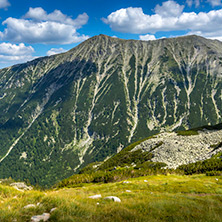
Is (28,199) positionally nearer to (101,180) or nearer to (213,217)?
(213,217)

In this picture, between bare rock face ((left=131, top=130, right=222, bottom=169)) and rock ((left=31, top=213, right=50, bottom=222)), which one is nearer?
rock ((left=31, top=213, right=50, bottom=222))

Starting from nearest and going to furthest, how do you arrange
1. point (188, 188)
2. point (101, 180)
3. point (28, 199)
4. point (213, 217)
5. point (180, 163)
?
point (213, 217) < point (28, 199) < point (188, 188) < point (101, 180) < point (180, 163)

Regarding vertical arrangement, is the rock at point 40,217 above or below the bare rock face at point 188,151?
above

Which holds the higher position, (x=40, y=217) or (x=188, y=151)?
(x=40, y=217)

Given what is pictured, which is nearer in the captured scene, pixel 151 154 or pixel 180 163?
pixel 180 163

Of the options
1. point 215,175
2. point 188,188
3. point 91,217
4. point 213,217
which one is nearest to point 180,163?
point 215,175

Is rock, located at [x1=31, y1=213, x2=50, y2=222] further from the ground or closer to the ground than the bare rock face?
further from the ground

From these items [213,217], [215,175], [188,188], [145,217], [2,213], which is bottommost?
[215,175]

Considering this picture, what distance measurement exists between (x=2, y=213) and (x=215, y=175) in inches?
1699

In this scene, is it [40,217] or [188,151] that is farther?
[188,151]

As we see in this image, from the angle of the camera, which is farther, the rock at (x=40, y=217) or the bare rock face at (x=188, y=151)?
the bare rock face at (x=188, y=151)

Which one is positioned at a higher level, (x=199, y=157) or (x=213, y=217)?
(x=213, y=217)

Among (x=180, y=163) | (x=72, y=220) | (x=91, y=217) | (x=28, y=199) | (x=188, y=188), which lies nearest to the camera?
(x=72, y=220)

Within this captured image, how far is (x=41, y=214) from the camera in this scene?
10.7 metres
